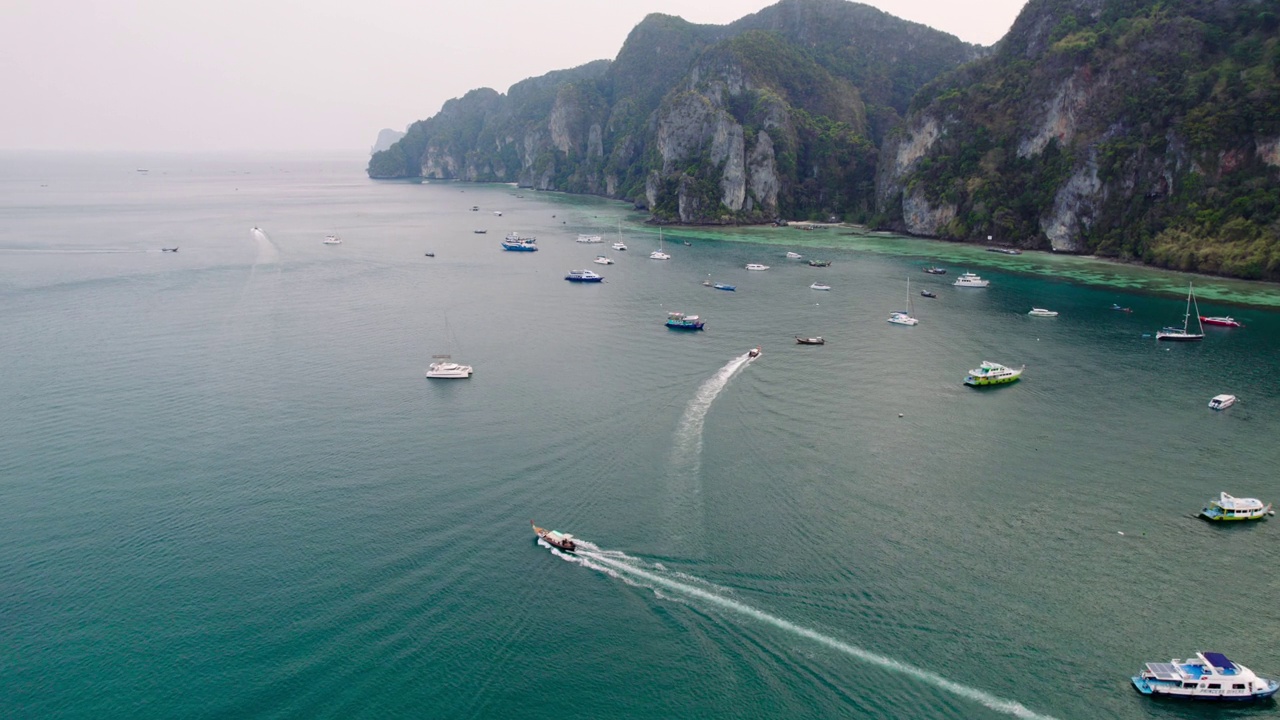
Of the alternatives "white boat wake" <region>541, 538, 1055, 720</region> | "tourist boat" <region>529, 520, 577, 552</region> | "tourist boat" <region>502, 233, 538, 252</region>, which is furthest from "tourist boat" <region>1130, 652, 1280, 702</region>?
"tourist boat" <region>502, 233, 538, 252</region>

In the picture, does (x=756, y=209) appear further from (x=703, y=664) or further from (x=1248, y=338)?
(x=703, y=664)

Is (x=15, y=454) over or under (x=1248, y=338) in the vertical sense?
under

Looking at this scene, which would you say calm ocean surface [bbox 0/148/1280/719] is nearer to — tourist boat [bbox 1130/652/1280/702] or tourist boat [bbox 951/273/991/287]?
tourist boat [bbox 1130/652/1280/702]

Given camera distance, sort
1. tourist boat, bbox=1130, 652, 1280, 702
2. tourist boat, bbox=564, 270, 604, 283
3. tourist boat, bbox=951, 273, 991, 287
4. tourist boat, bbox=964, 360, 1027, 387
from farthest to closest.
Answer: tourist boat, bbox=564, 270, 604, 283 → tourist boat, bbox=951, 273, 991, 287 → tourist boat, bbox=964, 360, 1027, 387 → tourist boat, bbox=1130, 652, 1280, 702

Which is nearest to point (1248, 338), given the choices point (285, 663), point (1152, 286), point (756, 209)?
point (1152, 286)

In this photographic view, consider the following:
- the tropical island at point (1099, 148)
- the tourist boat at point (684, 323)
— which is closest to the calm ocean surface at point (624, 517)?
the tourist boat at point (684, 323)

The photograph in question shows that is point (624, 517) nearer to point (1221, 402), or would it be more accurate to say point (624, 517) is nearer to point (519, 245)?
point (1221, 402)

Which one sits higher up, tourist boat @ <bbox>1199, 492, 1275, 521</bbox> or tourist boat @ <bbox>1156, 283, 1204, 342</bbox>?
tourist boat @ <bbox>1156, 283, 1204, 342</bbox>
